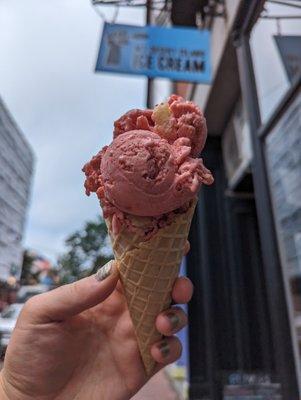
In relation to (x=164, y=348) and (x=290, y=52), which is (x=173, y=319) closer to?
(x=164, y=348)

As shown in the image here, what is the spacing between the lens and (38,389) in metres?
1.31

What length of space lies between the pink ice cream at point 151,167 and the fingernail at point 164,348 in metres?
0.45

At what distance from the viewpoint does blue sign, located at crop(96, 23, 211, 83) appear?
13.5 feet

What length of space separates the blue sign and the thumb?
3.21m

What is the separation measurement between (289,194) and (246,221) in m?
1.93

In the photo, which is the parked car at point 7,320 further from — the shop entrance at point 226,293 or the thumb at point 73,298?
the shop entrance at point 226,293

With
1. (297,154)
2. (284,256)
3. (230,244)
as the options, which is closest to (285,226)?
(284,256)

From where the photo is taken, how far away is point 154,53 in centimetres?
420

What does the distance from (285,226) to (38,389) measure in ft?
8.06

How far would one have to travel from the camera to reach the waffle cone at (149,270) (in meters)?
1.28

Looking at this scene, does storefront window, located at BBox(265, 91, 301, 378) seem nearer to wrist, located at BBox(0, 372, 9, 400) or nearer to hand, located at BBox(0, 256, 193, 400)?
hand, located at BBox(0, 256, 193, 400)

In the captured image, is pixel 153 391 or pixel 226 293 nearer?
pixel 153 391

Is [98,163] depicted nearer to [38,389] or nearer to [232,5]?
[38,389]

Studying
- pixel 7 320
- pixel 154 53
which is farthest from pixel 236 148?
pixel 7 320
